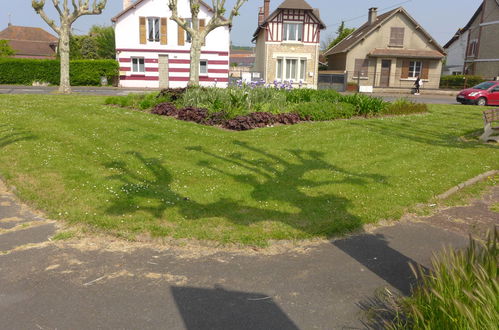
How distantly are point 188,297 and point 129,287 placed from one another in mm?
646

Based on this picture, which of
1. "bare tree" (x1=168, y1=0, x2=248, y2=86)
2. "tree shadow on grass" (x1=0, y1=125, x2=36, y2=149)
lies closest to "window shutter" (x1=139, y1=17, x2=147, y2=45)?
"bare tree" (x1=168, y1=0, x2=248, y2=86)

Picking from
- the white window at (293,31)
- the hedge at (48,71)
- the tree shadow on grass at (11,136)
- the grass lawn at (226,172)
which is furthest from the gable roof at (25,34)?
the tree shadow on grass at (11,136)

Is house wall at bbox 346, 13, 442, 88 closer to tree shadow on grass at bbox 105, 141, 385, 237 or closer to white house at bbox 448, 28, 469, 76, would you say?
white house at bbox 448, 28, 469, 76

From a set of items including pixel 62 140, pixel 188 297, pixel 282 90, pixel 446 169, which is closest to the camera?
pixel 188 297

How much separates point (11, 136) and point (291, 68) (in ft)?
→ 109

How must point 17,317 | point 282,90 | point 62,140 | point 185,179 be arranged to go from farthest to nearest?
point 282,90 → point 62,140 → point 185,179 → point 17,317

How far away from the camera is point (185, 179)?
7.66 metres

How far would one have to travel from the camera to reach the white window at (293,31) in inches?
1576

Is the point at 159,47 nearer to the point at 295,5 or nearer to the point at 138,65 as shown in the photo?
the point at 138,65

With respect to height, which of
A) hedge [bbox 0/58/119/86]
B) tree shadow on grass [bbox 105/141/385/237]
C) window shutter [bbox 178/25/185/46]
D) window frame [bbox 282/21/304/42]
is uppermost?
window frame [bbox 282/21/304/42]

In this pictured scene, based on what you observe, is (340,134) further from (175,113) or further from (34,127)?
(34,127)

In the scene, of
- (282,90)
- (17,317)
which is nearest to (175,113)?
(282,90)

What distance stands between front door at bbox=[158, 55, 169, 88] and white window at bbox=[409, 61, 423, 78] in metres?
24.6

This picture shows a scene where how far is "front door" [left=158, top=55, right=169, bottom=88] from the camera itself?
38.7 metres
